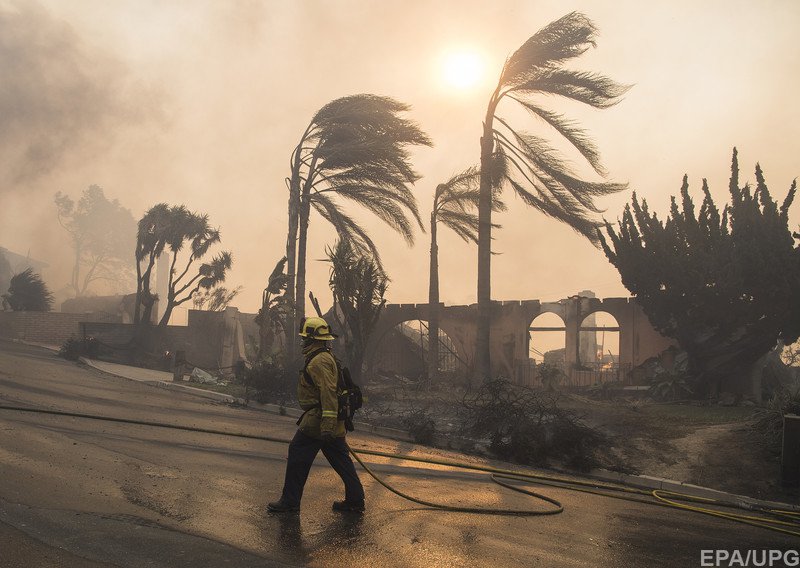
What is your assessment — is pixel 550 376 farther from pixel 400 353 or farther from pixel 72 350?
pixel 72 350

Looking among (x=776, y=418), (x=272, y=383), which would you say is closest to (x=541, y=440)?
(x=776, y=418)

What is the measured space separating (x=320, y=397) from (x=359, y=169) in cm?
1632

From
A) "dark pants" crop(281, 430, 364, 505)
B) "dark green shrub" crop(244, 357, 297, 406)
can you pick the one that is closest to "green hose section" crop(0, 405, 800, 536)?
"dark pants" crop(281, 430, 364, 505)

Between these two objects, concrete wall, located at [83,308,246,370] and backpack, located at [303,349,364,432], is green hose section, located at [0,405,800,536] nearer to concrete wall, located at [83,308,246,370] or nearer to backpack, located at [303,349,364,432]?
backpack, located at [303,349,364,432]

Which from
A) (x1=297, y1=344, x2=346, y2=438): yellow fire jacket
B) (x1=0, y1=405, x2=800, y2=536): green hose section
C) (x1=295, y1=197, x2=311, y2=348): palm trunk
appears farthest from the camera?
(x1=295, y1=197, x2=311, y2=348): palm trunk

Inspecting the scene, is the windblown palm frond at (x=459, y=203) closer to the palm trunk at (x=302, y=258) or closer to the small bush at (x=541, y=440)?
the palm trunk at (x=302, y=258)

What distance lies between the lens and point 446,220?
2333cm

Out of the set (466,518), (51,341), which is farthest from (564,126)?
(51,341)

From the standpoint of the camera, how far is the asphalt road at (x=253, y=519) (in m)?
4.66

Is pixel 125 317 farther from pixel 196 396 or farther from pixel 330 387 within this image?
pixel 330 387

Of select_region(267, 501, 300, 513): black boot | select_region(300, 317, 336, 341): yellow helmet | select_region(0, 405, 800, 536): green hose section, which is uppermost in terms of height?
select_region(300, 317, 336, 341): yellow helmet

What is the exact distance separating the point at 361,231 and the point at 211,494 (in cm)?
1604

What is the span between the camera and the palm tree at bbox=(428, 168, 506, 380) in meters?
21.9

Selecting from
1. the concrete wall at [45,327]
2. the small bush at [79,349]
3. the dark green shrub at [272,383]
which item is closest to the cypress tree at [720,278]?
the dark green shrub at [272,383]
